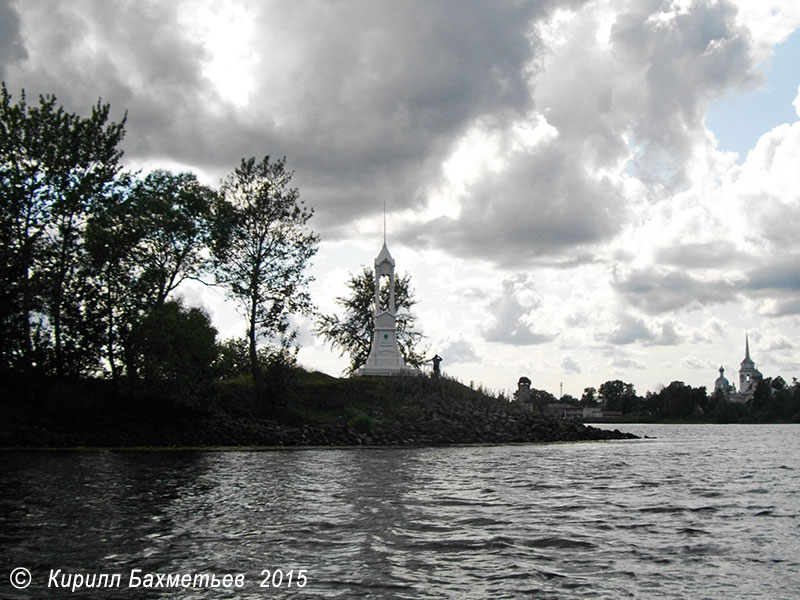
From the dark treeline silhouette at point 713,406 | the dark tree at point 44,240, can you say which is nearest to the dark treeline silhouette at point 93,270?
the dark tree at point 44,240

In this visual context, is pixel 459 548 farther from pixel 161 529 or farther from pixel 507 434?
pixel 507 434

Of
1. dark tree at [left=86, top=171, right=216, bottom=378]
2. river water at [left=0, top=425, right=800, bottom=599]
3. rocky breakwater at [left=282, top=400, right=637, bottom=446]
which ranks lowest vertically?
river water at [left=0, top=425, right=800, bottom=599]

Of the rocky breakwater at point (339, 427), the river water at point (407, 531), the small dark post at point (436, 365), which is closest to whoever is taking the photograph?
the river water at point (407, 531)

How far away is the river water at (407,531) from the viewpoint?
37.5 feet

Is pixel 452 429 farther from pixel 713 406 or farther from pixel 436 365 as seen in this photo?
pixel 713 406

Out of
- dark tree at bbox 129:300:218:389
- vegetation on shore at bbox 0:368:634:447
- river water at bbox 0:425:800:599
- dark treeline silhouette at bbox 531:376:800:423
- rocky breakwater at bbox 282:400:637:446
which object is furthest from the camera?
dark treeline silhouette at bbox 531:376:800:423

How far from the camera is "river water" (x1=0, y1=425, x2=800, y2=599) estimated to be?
37.5ft

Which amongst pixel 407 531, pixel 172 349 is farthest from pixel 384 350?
pixel 407 531

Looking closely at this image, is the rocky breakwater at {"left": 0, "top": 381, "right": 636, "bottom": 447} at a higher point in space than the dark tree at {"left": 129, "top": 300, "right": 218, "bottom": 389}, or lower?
lower

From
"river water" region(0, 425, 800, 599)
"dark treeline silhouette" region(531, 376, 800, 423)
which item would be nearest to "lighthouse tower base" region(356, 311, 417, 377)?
"river water" region(0, 425, 800, 599)

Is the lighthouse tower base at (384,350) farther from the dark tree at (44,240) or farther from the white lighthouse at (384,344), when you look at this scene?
the dark tree at (44,240)

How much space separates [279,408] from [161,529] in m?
37.3

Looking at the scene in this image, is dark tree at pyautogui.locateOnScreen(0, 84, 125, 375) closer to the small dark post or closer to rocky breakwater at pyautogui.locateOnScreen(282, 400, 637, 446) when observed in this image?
rocky breakwater at pyautogui.locateOnScreen(282, 400, 637, 446)

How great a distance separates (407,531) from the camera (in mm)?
15758
